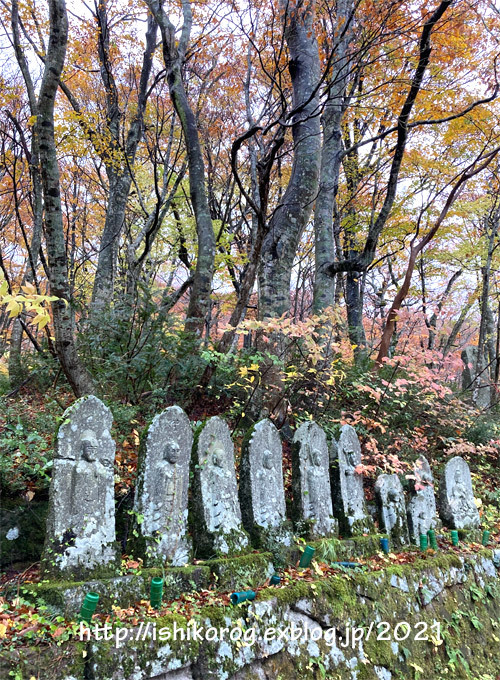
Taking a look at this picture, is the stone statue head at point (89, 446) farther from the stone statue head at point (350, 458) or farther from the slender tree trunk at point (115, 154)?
the slender tree trunk at point (115, 154)

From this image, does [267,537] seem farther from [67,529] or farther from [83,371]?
[83,371]

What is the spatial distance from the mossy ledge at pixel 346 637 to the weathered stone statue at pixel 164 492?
1.25 ft

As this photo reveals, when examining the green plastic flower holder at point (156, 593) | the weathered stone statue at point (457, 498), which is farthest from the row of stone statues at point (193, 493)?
the weathered stone statue at point (457, 498)

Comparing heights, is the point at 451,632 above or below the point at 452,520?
below

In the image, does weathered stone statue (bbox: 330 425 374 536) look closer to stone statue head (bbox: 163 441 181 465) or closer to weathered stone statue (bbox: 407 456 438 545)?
weathered stone statue (bbox: 407 456 438 545)

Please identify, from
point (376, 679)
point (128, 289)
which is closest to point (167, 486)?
point (376, 679)

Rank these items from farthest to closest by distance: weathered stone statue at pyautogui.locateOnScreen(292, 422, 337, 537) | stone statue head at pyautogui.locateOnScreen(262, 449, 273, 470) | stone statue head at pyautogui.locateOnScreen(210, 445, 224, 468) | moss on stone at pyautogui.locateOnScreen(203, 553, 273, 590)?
weathered stone statue at pyautogui.locateOnScreen(292, 422, 337, 537)
stone statue head at pyautogui.locateOnScreen(262, 449, 273, 470)
stone statue head at pyautogui.locateOnScreen(210, 445, 224, 468)
moss on stone at pyautogui.locateOnScreen(203, 553, 273, 590)

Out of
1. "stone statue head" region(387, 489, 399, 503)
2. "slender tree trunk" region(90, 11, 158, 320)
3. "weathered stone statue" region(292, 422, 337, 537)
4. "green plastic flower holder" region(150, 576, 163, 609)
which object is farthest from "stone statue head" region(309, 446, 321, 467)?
"slender tree trunk" region(90, 11, 158, 320)

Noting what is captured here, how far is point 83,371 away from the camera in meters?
3.62

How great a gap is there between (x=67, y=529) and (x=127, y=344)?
8.54 feet

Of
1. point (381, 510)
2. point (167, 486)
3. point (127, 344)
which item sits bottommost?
point (381, 510)

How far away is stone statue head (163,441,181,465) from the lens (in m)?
2.51

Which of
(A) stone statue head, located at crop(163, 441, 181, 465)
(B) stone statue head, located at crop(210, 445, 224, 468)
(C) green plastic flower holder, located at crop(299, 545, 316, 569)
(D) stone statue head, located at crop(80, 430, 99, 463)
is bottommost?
(C) green plastic flower holder, located at crop(299, 545, 316, 569)

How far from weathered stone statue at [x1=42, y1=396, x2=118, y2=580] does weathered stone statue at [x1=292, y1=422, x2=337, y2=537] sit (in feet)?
5.10
